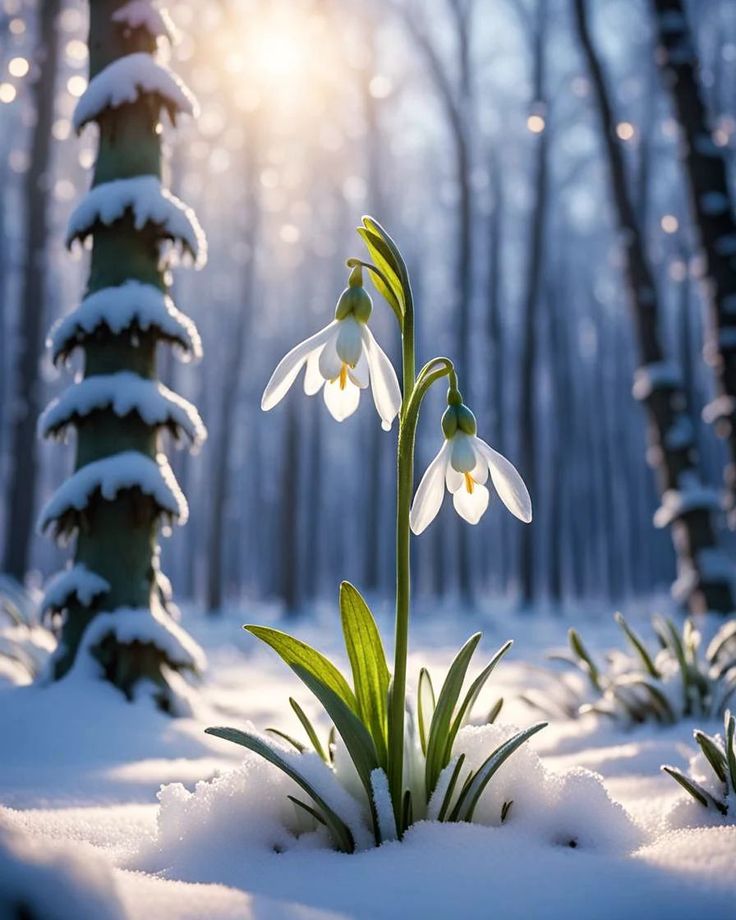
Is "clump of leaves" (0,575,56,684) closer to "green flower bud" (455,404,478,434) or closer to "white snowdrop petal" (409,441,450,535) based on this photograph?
"white snowdrop petal" (409,441,450,535)

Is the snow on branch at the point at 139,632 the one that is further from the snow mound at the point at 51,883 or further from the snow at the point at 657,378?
the snow at the point at 657,378

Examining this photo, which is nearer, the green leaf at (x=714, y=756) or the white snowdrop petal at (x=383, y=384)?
the white snowdrop petal at (x=383, y=384)

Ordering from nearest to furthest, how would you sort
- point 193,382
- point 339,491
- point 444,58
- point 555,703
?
point 555,703 → point 444,58 → point 193,382 → point 339,491

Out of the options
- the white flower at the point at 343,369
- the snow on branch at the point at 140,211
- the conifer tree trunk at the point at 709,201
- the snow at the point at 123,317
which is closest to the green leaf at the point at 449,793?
the white flower at the point at 343,369

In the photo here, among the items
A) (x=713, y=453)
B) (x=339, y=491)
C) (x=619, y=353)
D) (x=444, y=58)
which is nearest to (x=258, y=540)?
(x=339, y=491)

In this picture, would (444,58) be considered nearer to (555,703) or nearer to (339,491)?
(555,703)

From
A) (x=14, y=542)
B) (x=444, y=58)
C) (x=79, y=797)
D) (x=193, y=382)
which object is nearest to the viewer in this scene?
(x=79, y=797)
